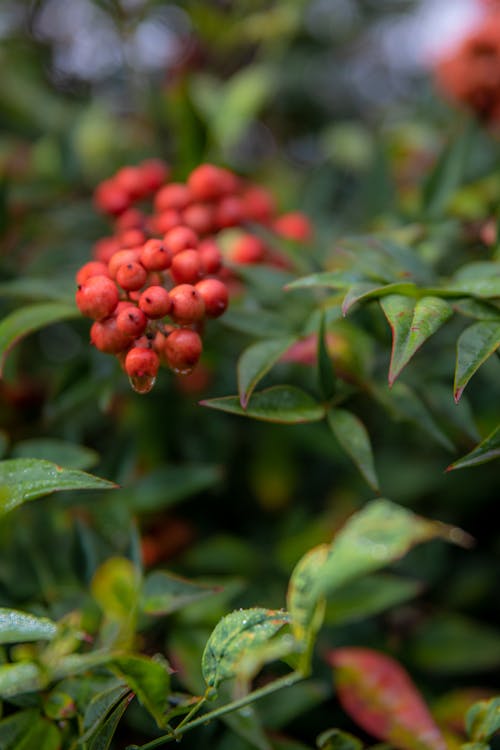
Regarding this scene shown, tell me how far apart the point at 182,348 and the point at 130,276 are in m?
0.08

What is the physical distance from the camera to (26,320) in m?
0.74

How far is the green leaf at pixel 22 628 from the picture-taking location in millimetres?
528

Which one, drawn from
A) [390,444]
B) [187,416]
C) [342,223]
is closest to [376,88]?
[342,223]

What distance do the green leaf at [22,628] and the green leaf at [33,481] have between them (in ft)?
0.25

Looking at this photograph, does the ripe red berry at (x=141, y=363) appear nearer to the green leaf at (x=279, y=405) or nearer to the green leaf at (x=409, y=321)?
the green leaf at (x=279, y=405)

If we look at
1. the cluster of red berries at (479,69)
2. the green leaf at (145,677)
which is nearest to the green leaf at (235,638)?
the green leaf at (145,677)

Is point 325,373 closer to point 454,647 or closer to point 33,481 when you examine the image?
point 33,481

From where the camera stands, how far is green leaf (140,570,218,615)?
70 cm

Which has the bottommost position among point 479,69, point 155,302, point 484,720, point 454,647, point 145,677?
point 454,647

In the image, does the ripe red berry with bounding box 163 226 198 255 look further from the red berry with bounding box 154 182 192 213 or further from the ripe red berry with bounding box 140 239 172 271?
the red berry with bounding box 154 182 192 213

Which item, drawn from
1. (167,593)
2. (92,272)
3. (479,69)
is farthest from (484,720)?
(479,69)

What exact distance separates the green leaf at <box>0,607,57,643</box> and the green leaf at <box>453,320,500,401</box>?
34 cm

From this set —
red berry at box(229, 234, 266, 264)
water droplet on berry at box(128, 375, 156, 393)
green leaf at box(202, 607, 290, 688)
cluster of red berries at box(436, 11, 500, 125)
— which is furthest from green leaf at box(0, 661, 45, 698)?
cluster of red berries at box(436, 11, 500, 125)

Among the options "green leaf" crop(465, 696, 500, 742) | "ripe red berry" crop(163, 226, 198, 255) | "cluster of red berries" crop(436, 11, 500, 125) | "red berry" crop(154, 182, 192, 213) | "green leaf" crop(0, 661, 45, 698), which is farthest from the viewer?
"cluster of red berries" crop(436, 11, 500, 125)
